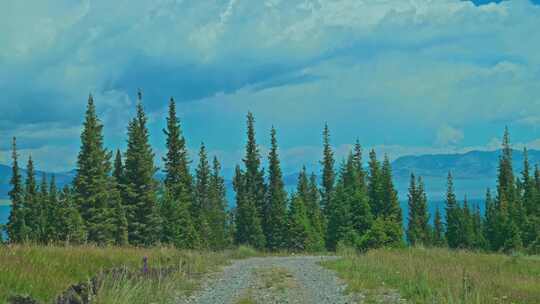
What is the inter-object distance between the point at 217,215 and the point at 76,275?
76.2 m

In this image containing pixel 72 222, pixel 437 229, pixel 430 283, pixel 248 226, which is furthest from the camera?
pixel 437 229

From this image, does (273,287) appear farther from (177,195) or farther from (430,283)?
(177,195)

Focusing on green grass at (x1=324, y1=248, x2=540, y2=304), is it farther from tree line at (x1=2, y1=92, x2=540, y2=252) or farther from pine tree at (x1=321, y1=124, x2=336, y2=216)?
pine tree at (x1=321, y1=124, x2=336, y2=216)

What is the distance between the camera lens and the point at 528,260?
31.4 m

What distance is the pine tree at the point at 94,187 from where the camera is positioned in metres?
49.8

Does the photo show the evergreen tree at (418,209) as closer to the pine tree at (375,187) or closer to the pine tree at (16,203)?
the pine tree at (375,187)

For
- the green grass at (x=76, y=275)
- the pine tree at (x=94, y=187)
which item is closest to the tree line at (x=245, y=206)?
the pine tree at (x=94, y=187)

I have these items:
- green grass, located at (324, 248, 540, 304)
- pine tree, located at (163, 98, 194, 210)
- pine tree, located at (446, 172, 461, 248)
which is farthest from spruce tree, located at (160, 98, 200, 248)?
pine tree, located at (446, 172, 461, 248)

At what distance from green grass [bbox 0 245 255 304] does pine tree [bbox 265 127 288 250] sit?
5893 cm

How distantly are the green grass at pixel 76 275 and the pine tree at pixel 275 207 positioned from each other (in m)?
58.9

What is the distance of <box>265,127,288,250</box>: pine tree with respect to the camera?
263ft

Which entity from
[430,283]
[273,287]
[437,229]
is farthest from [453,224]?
[430,283]

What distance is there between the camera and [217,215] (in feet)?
294

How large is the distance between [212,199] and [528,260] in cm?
7200
